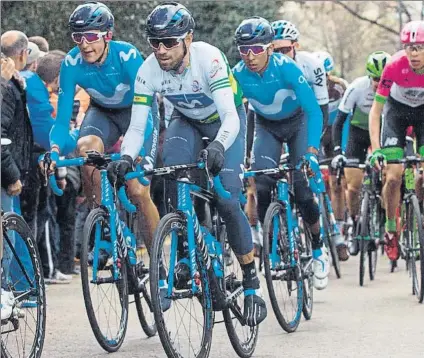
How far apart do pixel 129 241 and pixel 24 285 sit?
147cm

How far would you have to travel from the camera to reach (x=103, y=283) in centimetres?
749

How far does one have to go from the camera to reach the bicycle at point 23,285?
6.22m

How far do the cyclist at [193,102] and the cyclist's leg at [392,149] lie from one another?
335 centimetres

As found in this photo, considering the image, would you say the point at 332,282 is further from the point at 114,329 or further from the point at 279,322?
the point at 114,329

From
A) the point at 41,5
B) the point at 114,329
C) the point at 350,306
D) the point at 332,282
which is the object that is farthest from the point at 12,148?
the point at 41,5

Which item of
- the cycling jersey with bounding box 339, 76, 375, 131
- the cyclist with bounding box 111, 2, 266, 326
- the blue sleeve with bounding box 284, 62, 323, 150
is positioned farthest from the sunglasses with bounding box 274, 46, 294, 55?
the cyclist with bounding box 111, 2, 266, 326

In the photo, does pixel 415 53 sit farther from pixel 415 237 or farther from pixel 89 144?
pixel 89 144

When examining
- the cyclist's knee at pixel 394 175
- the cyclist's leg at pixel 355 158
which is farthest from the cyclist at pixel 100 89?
the cyclist's leg at pixel 355 158

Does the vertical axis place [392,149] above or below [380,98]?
below

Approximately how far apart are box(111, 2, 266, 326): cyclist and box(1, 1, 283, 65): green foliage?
8.75 m

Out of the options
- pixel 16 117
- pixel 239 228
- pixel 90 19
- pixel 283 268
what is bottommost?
pixel 283 268

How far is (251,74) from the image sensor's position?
9383 mm

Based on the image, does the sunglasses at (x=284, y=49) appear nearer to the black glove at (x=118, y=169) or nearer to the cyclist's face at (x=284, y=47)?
the cyclist's face at (x=284, y=47)

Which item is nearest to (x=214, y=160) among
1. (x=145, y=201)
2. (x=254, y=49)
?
(x=145, y=201)
